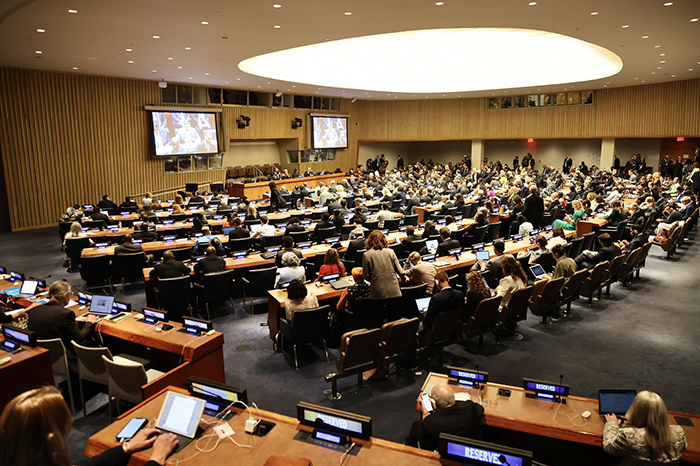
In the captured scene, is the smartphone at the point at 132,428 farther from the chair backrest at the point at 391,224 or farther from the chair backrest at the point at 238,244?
the chair backrest at the point at 391,224

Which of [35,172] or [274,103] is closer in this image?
[35,172]

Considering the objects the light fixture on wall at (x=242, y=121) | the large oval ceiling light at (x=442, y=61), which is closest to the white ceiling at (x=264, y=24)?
the large oval ceiling light at (x=442, y=61)

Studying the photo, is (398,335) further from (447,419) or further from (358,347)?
(447,419)

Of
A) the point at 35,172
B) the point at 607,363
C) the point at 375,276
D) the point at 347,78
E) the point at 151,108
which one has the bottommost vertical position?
the point at 607,363

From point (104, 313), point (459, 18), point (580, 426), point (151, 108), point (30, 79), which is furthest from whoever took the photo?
point (151, 108)

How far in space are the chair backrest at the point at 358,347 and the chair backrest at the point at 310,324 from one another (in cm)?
69

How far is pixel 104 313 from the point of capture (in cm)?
564

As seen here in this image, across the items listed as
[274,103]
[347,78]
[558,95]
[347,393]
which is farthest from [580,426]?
[558,95]

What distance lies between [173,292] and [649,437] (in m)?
5.99

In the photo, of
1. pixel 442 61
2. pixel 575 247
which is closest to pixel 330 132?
pixel 442 61

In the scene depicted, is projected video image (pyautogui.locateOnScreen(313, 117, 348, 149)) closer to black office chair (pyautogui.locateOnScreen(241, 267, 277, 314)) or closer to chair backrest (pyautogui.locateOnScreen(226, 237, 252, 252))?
chair backrest (pyautogui.locateOnScreen(226, 237, 252, 252))

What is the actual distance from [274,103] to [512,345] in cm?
1994

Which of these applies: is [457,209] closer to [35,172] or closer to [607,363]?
[607,363]

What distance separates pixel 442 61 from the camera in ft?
59.3
